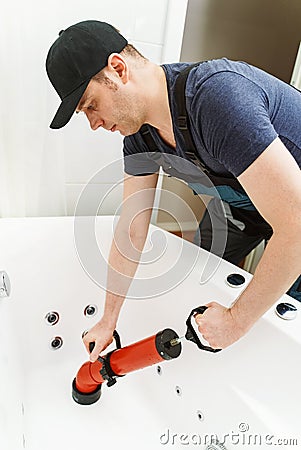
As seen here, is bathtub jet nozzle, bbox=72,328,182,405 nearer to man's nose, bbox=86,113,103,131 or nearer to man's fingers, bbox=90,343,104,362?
man's fingers, bbox=90,343,104,362

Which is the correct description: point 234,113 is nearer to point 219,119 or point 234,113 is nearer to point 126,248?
point 219,119

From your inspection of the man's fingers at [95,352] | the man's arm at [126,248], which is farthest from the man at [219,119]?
the man's fingers at [95,352]

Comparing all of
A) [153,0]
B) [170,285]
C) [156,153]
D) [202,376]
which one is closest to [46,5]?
[153,0]

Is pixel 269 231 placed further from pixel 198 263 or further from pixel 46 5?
pixel 46 5

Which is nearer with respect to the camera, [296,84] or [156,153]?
[156,153]

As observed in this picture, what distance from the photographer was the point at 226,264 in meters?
1.12

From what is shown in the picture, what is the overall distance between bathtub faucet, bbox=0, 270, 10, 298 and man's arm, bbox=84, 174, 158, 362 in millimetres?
224

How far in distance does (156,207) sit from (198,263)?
397mm

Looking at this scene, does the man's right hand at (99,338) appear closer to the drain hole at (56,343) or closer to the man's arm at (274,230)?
the drain hole at (56,343)

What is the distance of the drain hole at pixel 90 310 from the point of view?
1.32m

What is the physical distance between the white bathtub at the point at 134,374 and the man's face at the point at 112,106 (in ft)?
1.47

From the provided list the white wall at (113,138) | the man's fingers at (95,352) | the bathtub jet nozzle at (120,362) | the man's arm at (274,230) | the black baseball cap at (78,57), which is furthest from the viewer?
the white wall at (113,138)

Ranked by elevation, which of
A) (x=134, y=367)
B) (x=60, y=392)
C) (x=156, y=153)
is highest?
(x=156, y=153)

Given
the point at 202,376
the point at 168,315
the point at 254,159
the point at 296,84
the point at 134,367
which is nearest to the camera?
the point at 254,159
